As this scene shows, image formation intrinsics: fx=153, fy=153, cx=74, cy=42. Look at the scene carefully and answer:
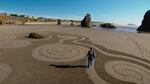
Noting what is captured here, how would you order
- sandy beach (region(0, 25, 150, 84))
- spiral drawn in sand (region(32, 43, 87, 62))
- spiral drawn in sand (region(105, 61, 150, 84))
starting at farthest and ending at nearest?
spiral drawn in sand (region(32, 43, 87, 62)) < spiral drawn in sand (region(105, 61, 150, 84)) < sandy beach (region(0, 25, 150, 84))

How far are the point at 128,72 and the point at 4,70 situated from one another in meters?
14.6

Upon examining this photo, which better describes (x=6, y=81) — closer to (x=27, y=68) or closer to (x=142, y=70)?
(x=27, y=68)

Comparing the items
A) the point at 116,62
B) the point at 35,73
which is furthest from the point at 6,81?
the point at 116,62

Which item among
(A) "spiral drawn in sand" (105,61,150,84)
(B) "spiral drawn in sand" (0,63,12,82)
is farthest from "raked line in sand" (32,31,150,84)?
(B) "spiral drawn in sand" (0,63,12,82)

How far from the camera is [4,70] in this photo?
17.1 m

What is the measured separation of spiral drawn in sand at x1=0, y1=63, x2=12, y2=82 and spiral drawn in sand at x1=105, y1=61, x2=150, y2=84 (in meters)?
11.6

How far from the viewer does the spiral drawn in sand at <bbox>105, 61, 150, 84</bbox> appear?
17.2 metres

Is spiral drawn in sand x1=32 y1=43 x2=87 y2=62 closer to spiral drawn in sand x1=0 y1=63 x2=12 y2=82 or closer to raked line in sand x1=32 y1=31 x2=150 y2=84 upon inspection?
raked line in sand x1=32 y1=31 x2=150 y2=84

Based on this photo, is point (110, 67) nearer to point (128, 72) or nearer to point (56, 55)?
point (128, 72)

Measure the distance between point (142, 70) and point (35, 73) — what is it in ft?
44.3

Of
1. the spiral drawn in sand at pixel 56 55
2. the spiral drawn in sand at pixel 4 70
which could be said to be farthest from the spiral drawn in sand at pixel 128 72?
the spiral drawn in sand at pixel 4 70

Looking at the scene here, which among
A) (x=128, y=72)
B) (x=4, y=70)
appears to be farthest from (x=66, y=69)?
(x=128, y=72)

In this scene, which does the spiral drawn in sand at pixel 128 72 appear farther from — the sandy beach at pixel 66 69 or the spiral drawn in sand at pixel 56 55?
the spiral drawn in sand at pixel 56 55

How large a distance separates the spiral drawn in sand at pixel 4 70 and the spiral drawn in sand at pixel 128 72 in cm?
1160
